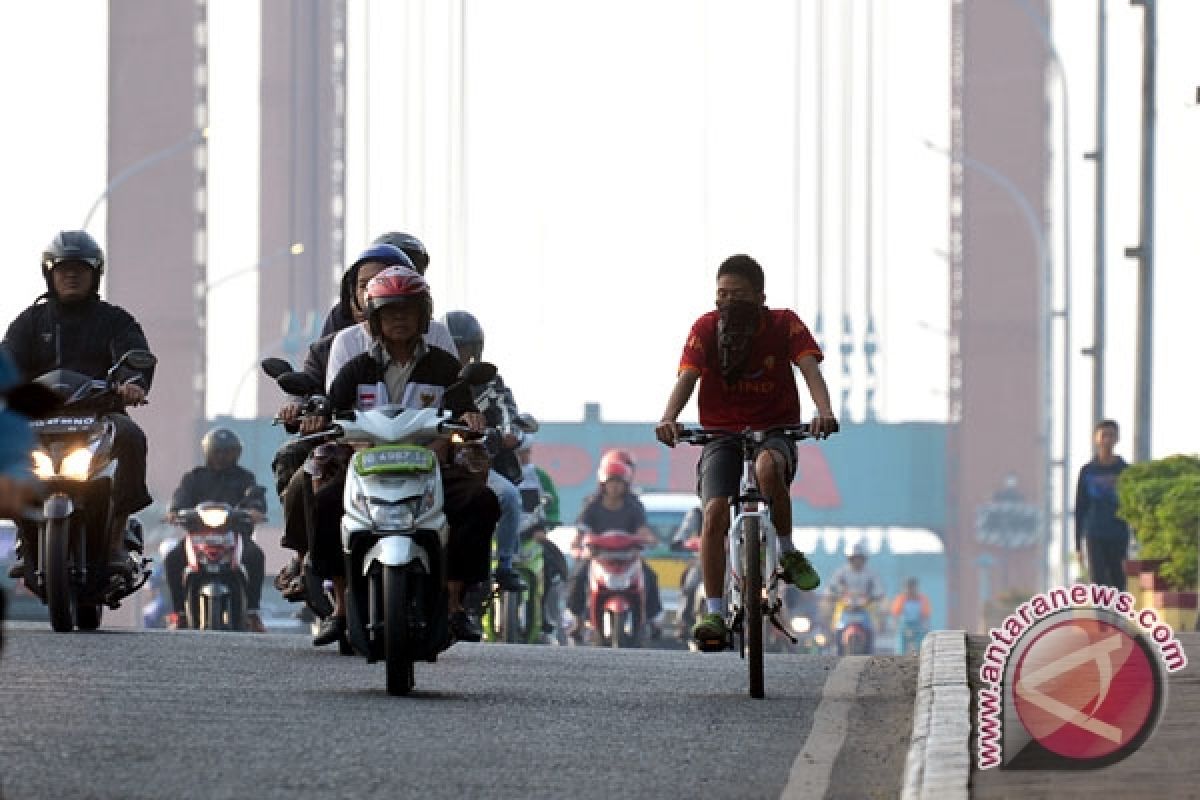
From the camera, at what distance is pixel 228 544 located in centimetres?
2230

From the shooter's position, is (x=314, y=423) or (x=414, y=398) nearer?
(x=314, y=423)

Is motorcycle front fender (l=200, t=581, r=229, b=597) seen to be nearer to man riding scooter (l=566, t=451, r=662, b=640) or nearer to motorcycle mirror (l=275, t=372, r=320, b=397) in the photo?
man riding scooter (l=566, t=451, r=662, b=640)

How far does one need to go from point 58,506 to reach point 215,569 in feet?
19.9

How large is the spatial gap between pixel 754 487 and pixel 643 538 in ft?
45.5

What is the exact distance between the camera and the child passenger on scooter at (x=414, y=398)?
13.1 meters

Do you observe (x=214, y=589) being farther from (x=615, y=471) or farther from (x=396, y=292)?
(x=396, y=292)

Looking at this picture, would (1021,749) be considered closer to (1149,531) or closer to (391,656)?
(391,656)

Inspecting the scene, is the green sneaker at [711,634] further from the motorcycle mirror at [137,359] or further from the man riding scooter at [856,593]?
the man riding scooter at [856,593]

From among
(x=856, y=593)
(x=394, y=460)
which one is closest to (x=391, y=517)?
(x=394, y=460)

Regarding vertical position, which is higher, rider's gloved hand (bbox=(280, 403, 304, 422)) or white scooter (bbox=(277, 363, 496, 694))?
rider's gloved hand (bbox=(280, 403, 304, 422))

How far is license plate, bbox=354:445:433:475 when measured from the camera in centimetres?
1263

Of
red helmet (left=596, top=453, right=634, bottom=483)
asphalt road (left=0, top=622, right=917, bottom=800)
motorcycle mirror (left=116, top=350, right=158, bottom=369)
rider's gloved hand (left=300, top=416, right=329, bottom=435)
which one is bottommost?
asphalt road (left=0, top=622, right=917, bottom=800)

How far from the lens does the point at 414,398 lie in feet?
43.8

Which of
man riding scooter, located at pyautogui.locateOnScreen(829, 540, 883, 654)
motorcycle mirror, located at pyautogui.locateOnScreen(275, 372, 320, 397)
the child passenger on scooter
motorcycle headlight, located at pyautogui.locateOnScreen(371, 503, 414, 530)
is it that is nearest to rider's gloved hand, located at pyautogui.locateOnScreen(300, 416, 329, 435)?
the child passenger on scooter
